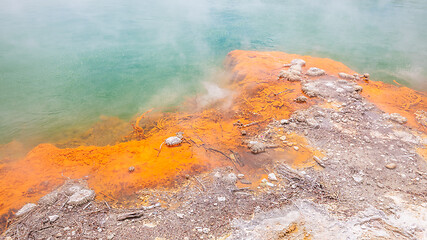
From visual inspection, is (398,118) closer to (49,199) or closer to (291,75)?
(291,75)

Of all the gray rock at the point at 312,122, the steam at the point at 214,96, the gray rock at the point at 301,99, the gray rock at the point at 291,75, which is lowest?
the steam at the point at 214,96

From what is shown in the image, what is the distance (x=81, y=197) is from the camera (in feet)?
15.9

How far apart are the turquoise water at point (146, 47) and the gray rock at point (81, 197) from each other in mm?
4206

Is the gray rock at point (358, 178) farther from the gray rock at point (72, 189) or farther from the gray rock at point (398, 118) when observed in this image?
the gray rock at point (72, 189)

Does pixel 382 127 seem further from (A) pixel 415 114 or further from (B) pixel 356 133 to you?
(A) pixel 415 114

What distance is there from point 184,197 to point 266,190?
2.03 metres

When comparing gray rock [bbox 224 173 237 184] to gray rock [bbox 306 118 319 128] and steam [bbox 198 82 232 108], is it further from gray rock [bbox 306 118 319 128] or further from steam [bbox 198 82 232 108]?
steam [bbox 198 82 232 108]

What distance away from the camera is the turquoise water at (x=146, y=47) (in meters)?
9.70

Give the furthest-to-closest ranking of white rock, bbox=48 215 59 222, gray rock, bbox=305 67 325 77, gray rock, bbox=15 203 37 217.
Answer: gray rock, bbox=305 67 325 77, gray rock, bbox=15 203 37 217, white rock, bbox=48 215 59 222

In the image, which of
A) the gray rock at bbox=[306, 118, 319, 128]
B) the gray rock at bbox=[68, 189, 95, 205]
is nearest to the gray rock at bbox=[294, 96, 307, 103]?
the gray rock at bbox=[306, 118, 319, 128]

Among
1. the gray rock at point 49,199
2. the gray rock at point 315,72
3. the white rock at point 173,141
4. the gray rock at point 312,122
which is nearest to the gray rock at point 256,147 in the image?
the gray rock at point 312,122

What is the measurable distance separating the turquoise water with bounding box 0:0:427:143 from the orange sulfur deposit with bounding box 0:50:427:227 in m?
1.84

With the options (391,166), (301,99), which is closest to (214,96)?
(301,99)

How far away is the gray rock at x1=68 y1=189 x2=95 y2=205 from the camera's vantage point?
473 cm
